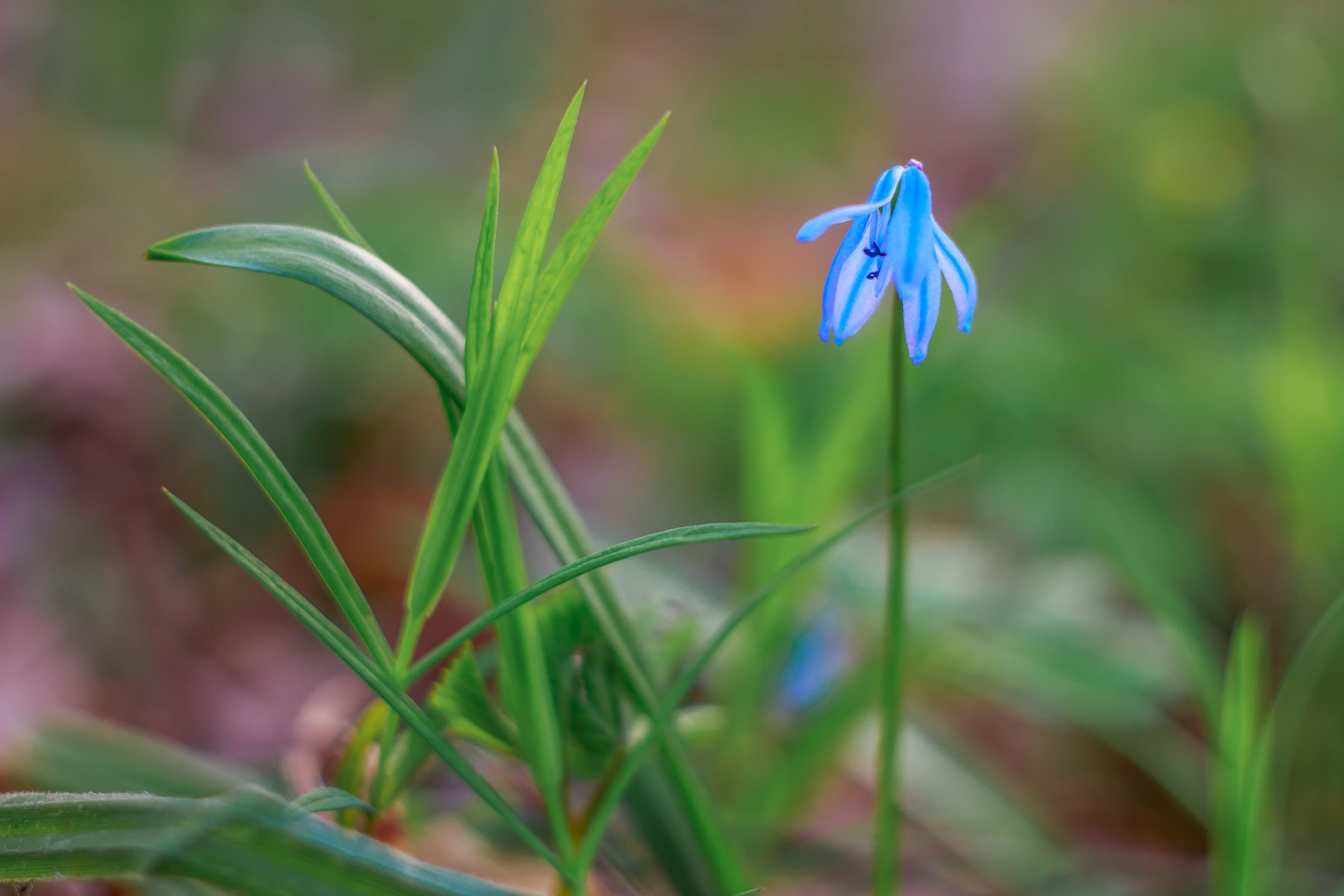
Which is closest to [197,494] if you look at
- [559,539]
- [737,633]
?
[737,633]

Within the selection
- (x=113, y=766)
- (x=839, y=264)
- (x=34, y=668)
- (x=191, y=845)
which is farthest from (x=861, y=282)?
(x=34, y=668)

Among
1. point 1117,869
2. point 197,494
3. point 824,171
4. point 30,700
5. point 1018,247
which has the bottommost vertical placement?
point 30,700

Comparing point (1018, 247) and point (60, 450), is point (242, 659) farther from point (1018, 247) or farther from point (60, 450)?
point (1018, 247)

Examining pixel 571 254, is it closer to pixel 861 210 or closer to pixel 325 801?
pixel 861 210

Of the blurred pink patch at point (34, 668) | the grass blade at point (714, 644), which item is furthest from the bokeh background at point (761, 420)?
the grass blade at point (714, 644)

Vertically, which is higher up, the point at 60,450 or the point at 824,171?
the point at 824,171

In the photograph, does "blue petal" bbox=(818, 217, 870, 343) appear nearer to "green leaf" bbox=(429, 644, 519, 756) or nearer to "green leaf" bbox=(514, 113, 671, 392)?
"green leaf" bbox=(514, 113, 671, 392)

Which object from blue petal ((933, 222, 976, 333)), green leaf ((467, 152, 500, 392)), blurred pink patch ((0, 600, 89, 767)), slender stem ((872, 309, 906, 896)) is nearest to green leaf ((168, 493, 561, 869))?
green leaf ((467, 152, 500, 392))
